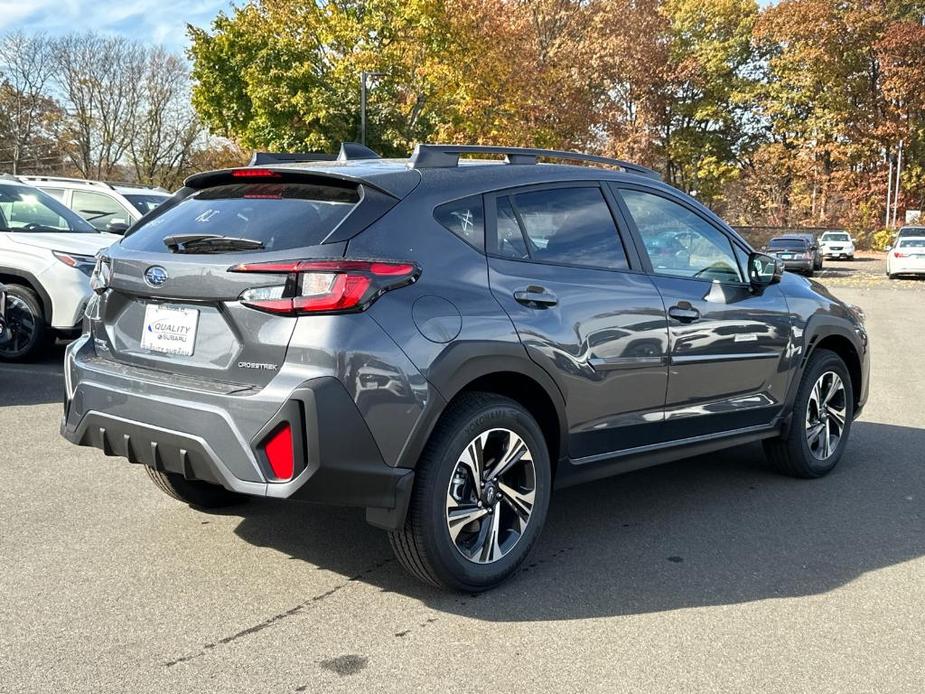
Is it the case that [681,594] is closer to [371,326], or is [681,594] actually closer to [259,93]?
[371,326]

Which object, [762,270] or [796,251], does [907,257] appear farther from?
[762,270]

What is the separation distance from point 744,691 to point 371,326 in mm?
1697

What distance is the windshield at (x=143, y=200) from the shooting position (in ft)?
43.6

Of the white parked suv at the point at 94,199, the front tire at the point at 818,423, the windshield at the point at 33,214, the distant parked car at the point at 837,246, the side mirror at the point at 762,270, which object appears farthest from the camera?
the distant parked car at the point at 837,246

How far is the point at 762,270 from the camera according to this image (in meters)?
5.24

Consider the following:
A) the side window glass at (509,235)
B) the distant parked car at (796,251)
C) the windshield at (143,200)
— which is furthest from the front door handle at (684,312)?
the distant parked car at (796,251)

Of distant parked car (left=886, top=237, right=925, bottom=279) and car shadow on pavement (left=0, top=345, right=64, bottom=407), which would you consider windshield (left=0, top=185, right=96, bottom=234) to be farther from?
distant parked car (left=886, top=237, right=925, bottom=279)

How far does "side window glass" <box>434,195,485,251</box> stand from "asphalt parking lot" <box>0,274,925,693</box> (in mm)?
1409

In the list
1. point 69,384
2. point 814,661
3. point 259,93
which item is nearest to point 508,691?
point 814,661

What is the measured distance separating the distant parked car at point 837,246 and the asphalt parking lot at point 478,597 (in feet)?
142

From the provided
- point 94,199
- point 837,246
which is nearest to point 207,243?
point 94,199

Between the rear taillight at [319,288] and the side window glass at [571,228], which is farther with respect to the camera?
the side window glass at [571,228]

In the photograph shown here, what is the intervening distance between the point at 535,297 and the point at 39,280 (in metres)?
6.55

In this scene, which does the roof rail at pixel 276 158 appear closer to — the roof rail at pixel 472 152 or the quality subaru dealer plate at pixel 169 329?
the roof rail at pixel 472 152
